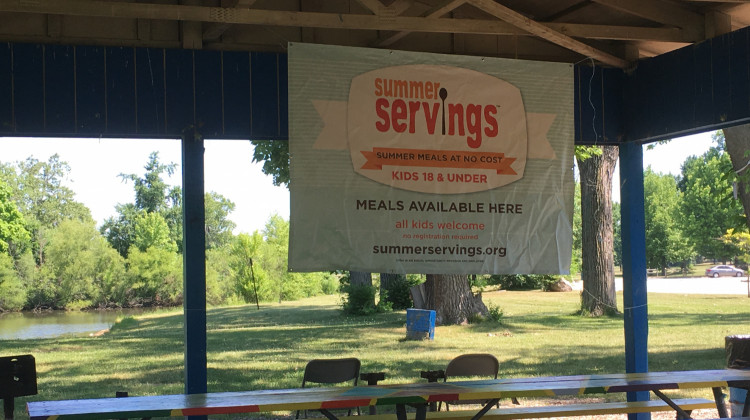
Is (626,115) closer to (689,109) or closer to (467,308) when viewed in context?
(689,109)

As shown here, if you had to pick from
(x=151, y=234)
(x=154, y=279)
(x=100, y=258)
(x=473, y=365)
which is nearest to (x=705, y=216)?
(x=151, y=234)

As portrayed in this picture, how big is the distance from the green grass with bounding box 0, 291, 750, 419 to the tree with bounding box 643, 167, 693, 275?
89.9ft

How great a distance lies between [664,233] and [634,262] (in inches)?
1728

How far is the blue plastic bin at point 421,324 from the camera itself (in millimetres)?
14086

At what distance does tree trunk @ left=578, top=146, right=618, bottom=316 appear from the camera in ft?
59.3

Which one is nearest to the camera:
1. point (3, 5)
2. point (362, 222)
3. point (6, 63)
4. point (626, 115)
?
point (3, 5)

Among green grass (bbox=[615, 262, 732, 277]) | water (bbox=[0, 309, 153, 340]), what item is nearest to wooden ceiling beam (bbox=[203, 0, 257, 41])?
water (bbox=[0, 309, 153, 340])

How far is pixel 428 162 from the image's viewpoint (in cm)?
618

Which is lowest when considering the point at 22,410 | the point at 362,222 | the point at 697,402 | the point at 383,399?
the point at 22,410

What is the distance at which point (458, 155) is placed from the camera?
6.25 meters

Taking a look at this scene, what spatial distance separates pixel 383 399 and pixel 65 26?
3543 mm

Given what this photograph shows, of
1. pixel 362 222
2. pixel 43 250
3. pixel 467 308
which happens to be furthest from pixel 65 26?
pixel 43 250

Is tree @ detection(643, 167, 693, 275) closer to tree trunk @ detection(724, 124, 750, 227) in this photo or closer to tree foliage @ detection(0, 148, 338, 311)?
tree foliage @ detection(0, 148, 338, 311)

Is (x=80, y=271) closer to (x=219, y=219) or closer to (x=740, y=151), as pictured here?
(x=219, y=219)
